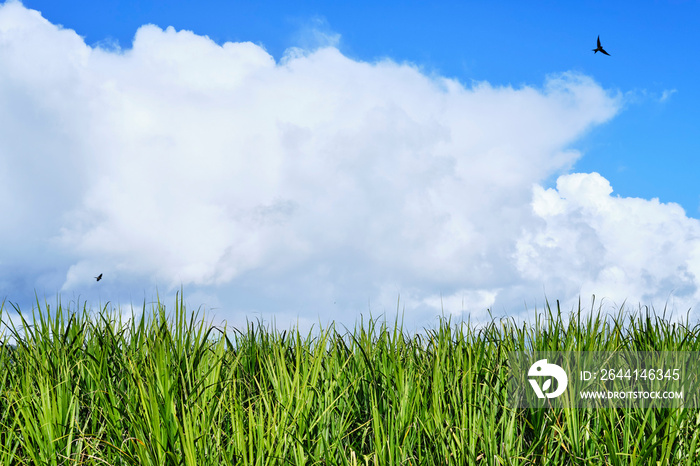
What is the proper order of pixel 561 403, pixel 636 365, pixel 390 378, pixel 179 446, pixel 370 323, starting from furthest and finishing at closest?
1. pixel 370 323
2. pixel 636 365
3. pixel 390 378
4. pixel 561 403
5. pixel 179 446

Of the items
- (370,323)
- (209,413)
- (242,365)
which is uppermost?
(370,323)

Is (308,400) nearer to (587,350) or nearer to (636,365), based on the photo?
(587,350)

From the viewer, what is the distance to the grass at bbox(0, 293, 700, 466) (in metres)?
3.78

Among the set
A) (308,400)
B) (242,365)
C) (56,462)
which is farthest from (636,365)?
(56,462)

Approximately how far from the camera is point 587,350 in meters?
4.96

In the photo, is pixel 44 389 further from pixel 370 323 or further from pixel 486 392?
pixel 486 392

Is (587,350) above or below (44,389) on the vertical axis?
above

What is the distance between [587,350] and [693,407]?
883 mm

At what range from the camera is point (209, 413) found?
3.90 m

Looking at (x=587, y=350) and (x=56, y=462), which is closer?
(x=56, y=462)

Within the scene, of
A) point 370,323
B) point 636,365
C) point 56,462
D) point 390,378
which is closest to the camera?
point 56,462

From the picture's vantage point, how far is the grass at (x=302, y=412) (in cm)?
378

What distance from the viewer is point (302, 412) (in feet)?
13.2

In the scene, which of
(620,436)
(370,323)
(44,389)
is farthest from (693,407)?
(44,389)
